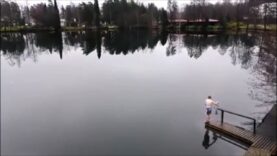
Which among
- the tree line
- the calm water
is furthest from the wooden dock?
the tree line

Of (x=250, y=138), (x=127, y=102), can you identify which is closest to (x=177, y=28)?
(x=127, y=102)

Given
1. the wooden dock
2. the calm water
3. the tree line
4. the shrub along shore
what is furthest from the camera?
the tree line

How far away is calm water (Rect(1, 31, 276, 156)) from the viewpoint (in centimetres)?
1206

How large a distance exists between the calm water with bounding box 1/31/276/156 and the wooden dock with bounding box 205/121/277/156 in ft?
1.79

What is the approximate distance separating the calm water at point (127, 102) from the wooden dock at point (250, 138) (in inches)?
21.4

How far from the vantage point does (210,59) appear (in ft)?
107

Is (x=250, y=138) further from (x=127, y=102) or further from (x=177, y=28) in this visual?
(x=177, y=28)

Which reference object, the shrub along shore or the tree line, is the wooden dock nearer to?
the shrub along shore

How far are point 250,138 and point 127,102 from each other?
788 cm

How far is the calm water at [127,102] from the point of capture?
12.1m

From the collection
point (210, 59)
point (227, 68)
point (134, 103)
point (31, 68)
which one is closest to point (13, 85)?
point (31, 68)

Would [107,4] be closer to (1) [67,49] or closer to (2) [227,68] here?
(1) [67,49]

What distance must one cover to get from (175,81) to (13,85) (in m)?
12.4

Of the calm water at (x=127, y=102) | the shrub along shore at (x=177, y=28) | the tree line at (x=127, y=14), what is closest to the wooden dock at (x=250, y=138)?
the calm water at (x=127, y=102)
